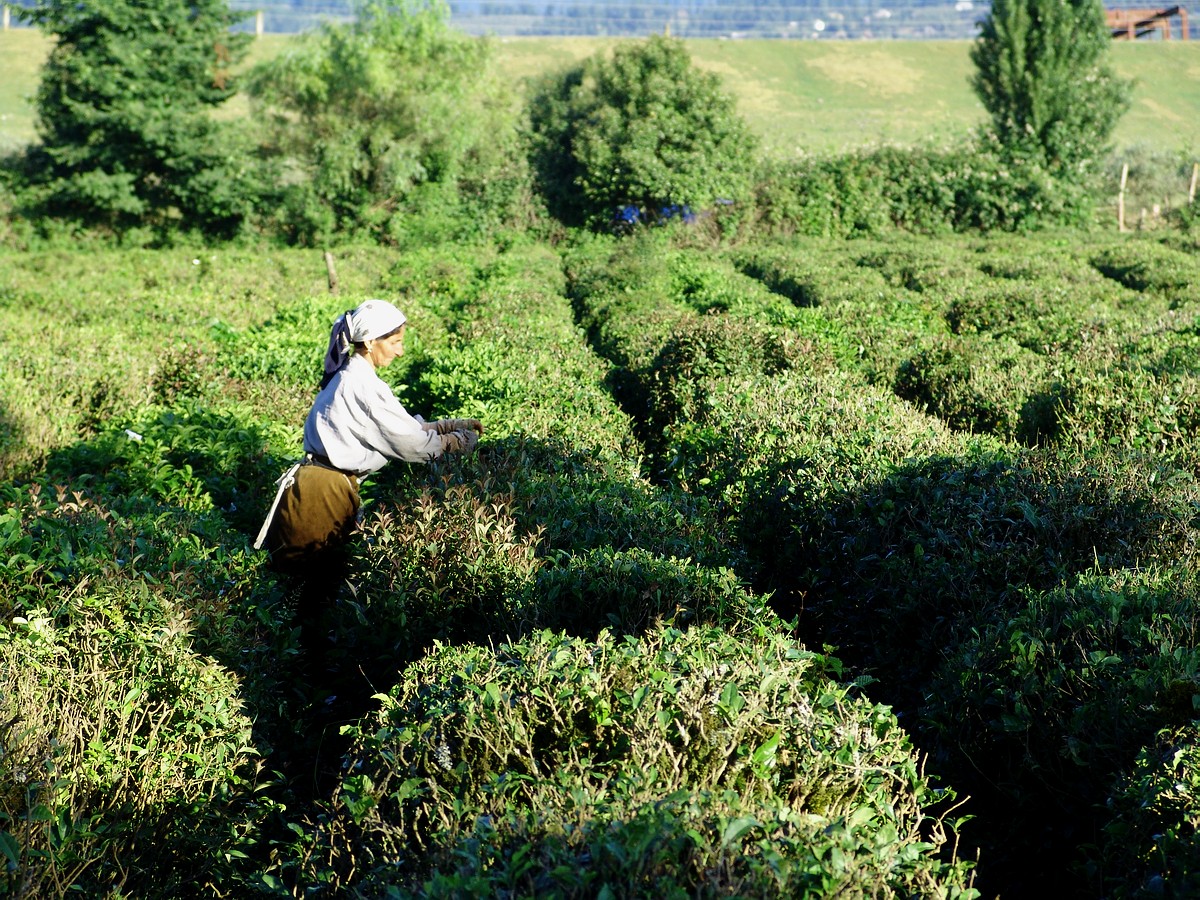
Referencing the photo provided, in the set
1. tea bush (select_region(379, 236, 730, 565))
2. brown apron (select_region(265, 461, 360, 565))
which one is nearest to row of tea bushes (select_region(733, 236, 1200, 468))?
tea bush (select_region(379, 236, 730, 565))

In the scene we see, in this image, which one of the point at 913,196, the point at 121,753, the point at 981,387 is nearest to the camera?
the point at 121,753

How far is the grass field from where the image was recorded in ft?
→ 245

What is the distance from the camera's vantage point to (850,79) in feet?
284

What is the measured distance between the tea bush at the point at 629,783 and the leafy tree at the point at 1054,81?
35.8 meters

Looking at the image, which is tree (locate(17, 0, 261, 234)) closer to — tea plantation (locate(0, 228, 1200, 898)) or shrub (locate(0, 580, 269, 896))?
tea plantation (locate(0, 228, 1200, 898))

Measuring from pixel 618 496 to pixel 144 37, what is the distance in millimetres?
29488

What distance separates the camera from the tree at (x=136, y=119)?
94.2ft

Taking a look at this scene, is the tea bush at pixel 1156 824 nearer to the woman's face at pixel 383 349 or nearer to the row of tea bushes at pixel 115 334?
the woman's face at pixel 383 349

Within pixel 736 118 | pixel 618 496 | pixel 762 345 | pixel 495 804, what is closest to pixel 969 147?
pixel 736 118

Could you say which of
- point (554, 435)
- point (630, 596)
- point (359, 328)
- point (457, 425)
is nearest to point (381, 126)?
point (554, 435)

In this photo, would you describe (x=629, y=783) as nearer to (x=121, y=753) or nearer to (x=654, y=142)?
(x=121, y=753)

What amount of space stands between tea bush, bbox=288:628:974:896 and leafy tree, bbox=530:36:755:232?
1196 inches

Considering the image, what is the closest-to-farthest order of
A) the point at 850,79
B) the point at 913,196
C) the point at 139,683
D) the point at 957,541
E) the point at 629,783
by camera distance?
the point at 629,783 < the point at 139,683 < the point at 957,541 < the point at 913,196 < the point at 850,79

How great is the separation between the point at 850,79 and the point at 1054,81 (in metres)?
54.4
